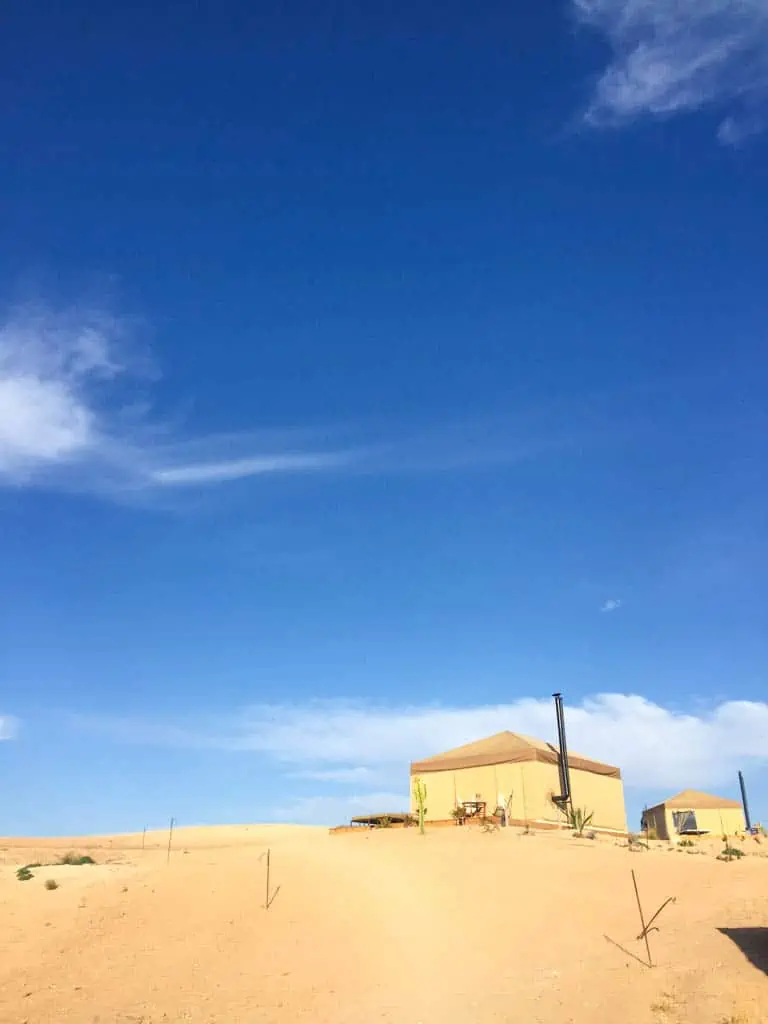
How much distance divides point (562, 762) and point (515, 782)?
3530 mm

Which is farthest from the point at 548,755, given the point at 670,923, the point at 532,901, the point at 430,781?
the point at 670,923

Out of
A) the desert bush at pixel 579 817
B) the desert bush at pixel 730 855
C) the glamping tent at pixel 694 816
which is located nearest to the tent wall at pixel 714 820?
the glamping tent at pixel 694 816

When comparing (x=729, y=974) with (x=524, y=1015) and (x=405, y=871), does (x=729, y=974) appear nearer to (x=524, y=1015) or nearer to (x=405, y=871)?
(x=524, y=1015)

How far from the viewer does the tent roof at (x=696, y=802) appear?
200 ft

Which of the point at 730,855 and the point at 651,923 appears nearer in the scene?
the point at 651,923

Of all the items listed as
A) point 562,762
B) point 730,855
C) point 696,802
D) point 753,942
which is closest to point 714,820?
point 696,802

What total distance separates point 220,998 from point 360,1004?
324 cm

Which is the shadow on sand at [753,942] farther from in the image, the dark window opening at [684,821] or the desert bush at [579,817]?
the dark window opening at [684,821]

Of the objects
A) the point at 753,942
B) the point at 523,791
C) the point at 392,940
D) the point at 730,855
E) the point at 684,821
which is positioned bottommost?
the point at 392,940

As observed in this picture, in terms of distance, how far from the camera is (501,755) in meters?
49.1

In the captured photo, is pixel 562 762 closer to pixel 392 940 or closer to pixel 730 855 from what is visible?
pixel 730 855

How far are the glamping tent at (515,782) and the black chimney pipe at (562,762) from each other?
303 millimetres

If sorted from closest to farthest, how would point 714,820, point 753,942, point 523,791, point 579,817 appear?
point 753,942, point 579,817, point 523,791, point 714,820

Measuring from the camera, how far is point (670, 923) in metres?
21.5
